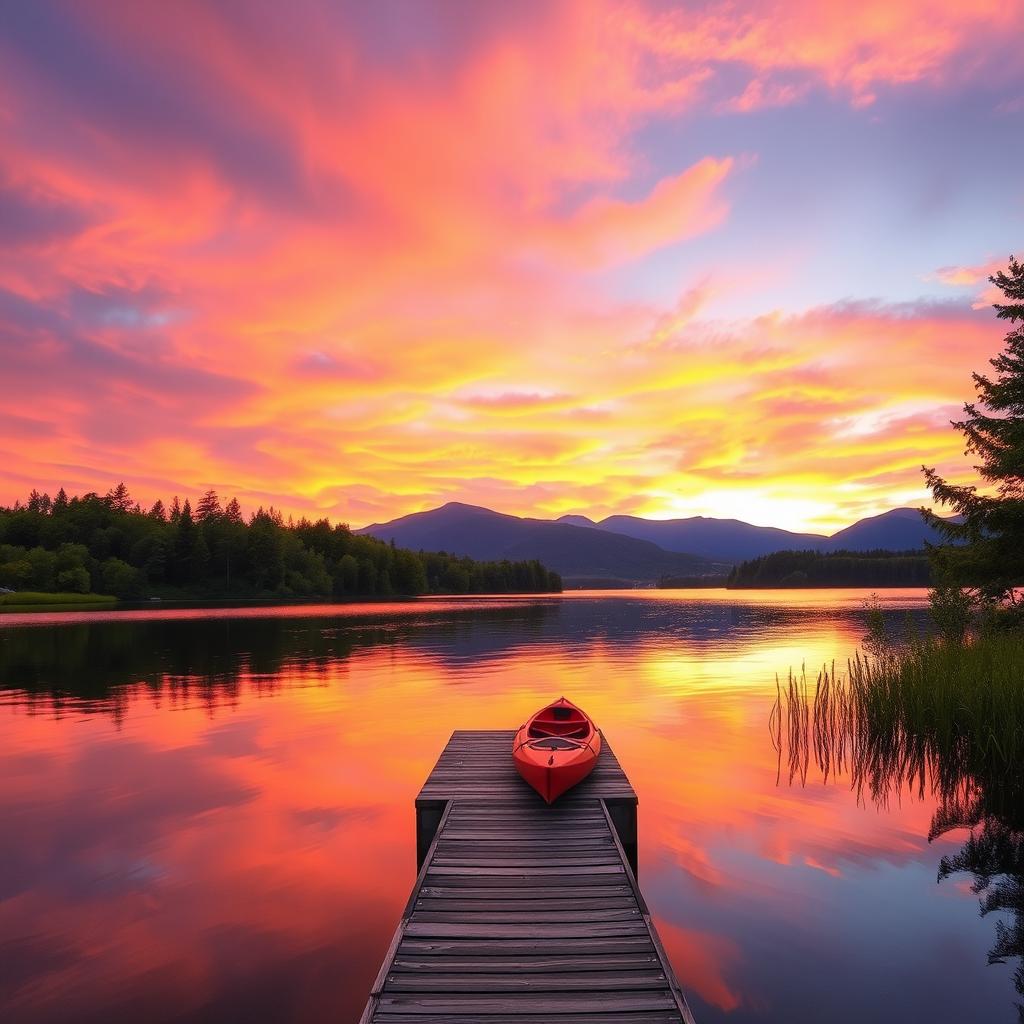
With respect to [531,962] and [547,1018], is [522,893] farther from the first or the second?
[547,1018]

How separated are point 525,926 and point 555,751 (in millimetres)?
6420

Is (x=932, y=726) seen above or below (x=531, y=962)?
below

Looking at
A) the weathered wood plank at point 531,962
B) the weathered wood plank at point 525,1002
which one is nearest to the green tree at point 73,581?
the weathered wood plank at point 531,962

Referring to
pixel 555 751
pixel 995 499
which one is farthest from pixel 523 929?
pixel 995 499

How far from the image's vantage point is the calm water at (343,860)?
10.2 meters

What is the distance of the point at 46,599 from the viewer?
125 metres

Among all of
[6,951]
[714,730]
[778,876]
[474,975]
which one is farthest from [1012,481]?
[6,951]

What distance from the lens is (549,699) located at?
36.4 metres

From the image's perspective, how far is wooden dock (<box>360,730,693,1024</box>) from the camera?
24.1ft

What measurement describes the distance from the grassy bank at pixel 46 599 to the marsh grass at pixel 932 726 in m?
134

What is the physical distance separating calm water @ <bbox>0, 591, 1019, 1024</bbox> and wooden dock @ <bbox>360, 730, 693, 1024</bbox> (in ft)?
6.15

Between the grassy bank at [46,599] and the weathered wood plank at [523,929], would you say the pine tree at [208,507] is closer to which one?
the grassy bank at [46,599]

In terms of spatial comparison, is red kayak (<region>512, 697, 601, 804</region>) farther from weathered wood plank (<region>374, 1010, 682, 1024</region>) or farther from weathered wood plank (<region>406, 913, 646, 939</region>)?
weathered wood plank (<region>374, 1010, 682, 1024</region>)

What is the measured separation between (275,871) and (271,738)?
13.4 meters
